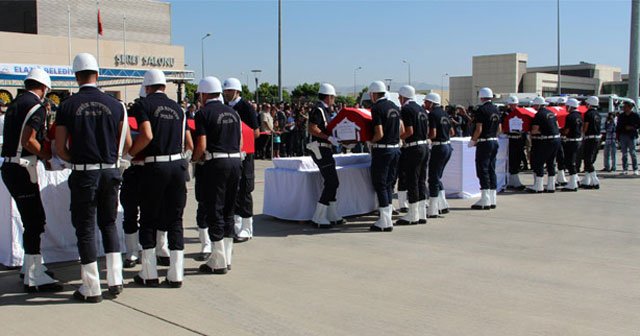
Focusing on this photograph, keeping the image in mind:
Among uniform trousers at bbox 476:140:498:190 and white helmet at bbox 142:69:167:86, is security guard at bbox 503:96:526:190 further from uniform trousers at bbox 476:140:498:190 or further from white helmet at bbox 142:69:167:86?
white helmet at bbox 142:69:167:86

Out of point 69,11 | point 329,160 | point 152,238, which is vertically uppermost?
point 69,11

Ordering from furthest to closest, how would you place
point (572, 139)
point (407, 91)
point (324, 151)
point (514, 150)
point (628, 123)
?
1. point (628, 123)
2. point (572, 139)
3. point (514, 150)
4. point (407, 91)
5. point (324, 151)

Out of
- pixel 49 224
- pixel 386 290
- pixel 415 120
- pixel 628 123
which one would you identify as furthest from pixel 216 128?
pixel 628 123

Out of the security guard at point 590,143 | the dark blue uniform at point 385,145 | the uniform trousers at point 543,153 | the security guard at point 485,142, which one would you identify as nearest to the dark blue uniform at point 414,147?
the dark blue uniform at point 385,145

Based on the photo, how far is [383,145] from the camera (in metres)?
9.24

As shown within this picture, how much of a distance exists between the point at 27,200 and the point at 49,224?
1093mm

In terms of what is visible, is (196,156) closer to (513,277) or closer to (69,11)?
(513,277)

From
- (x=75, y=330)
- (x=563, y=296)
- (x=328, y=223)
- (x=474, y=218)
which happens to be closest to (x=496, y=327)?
(x=563, y=296)

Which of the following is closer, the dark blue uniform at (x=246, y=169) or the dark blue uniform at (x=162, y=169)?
the dark blue uniform at (x=162, y=169)

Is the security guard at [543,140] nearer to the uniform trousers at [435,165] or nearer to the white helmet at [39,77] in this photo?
the uniform trousers at [435,165]

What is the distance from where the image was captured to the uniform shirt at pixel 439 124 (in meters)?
10.4

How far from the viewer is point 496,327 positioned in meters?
5.14

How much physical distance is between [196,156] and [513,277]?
12.2ft

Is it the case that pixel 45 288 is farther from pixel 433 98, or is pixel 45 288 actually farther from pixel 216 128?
pixel 433 98
